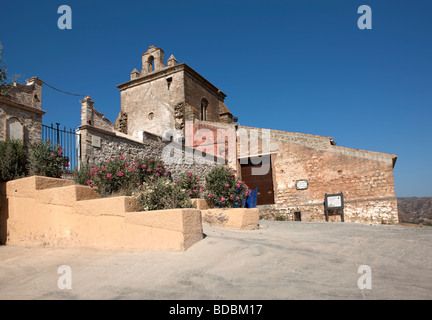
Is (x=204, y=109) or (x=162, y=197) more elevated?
(x=204, y=109)

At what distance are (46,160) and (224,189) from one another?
4.84m

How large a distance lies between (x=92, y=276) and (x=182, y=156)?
1133cm

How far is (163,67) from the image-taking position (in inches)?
875

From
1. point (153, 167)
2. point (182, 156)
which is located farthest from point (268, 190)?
point (153, 167)

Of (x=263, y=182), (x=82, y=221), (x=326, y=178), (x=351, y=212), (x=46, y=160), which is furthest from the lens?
(x=263, y=182)

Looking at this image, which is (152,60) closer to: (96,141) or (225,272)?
(96,141)

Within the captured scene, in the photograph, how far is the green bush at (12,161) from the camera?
21.4 ft

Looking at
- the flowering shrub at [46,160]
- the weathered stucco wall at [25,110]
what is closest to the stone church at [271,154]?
the weathered stucco wall at [25,110]

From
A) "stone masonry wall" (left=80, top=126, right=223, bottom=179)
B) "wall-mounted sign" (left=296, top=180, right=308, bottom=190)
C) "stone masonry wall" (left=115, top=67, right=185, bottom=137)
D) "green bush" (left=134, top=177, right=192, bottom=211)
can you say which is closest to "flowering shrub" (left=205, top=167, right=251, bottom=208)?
"green bush" (left=134, top=177, right=192, bottom=211)

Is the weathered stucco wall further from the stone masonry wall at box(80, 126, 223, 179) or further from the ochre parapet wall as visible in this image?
the ochre parapet wall

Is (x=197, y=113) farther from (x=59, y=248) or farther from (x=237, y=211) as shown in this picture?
(x=59, y=248)

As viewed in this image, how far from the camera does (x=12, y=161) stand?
662cm

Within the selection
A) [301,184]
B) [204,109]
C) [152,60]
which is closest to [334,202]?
[301,184]

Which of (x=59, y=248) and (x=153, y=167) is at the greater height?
(x=153, y=167)
